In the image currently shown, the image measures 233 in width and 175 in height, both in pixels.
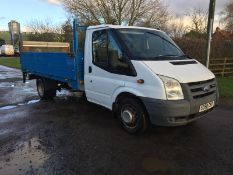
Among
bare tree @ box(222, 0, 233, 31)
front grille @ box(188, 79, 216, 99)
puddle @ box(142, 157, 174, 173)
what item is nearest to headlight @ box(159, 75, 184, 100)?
front grille @ box(188, 79, 216, 99)

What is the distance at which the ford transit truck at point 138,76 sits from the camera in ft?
16.5

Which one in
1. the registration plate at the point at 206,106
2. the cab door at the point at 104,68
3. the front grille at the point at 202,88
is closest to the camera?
the front grille at the point at 202,88

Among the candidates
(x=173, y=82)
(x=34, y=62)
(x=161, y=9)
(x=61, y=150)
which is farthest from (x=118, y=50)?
(x=161, y=9)

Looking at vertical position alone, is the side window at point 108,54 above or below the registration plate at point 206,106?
above

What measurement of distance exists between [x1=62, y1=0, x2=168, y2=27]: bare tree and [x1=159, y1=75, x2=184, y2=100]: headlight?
82.6 feet

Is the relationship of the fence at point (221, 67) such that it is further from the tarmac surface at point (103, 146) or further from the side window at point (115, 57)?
the side window at point (115, 57)

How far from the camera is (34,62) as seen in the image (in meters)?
9.24

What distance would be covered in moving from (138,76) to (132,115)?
81 cm

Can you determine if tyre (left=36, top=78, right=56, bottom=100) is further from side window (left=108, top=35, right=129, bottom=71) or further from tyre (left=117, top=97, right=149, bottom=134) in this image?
tyre (left=117, top=97, right=149, bottom=134)

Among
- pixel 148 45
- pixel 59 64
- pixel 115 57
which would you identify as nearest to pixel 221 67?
pixel 59 64

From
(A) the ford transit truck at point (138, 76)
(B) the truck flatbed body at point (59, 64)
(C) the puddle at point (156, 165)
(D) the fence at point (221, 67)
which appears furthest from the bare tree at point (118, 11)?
(C) the puddle at point (156, 165)

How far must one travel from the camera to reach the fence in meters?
15.9

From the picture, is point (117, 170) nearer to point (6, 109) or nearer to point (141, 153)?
point (141, 153)

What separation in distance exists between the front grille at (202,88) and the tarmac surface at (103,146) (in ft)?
2.83
